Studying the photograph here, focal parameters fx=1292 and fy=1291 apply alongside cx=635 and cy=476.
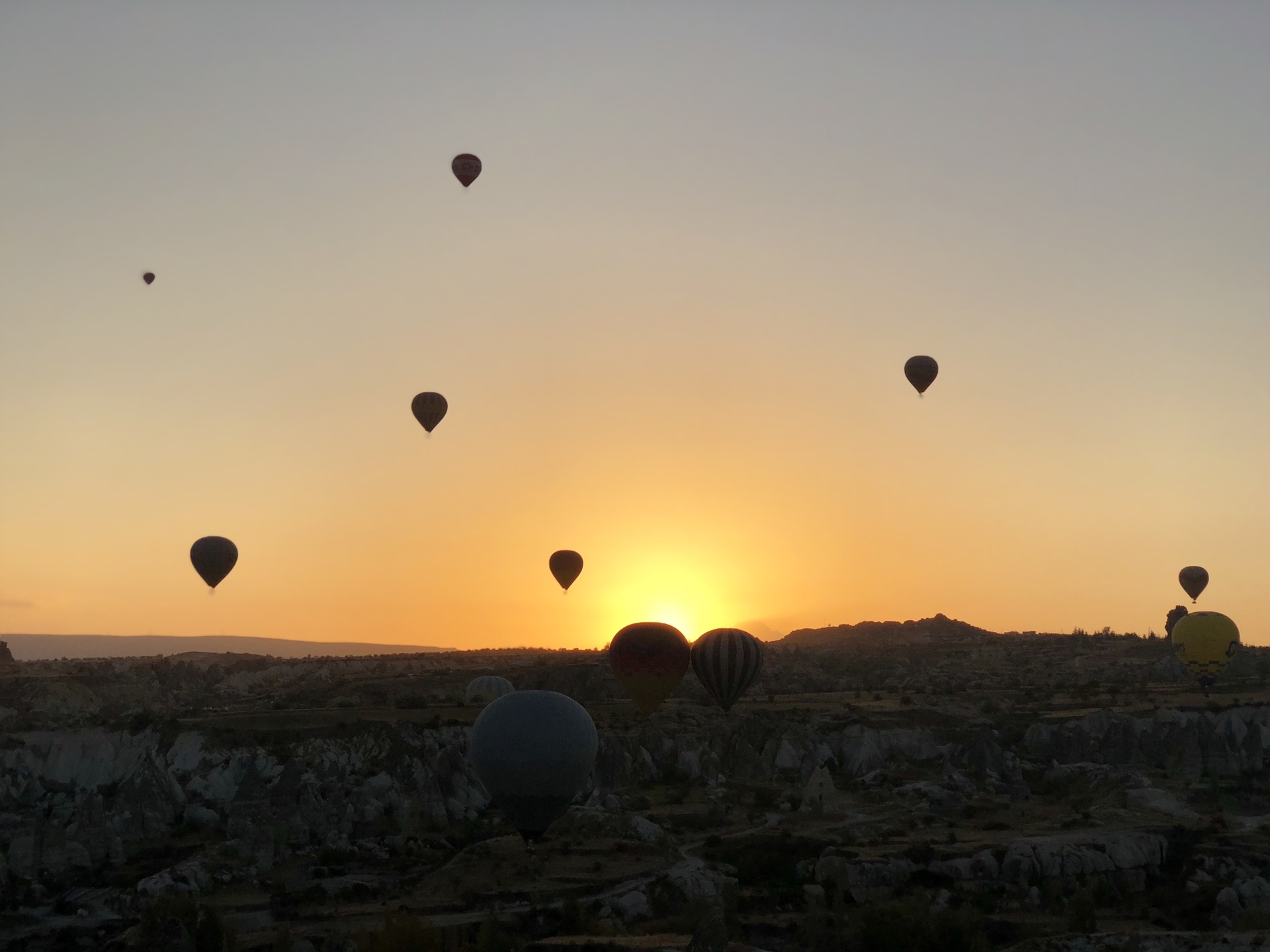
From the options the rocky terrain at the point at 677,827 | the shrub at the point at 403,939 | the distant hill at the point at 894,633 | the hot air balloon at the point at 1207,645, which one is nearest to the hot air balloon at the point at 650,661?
the rocky terrain at the point at 677,827

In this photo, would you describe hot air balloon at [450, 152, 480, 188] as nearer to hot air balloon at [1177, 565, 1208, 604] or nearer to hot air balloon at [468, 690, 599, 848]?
hot air balloon at [468, 690, 599, 848]

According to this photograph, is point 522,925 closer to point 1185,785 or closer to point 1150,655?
point 1185,785

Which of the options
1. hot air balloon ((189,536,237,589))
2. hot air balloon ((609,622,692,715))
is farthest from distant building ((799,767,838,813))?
hot air balloon ((189,536,237,589))

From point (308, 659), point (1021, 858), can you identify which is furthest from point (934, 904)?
point (308, 659)

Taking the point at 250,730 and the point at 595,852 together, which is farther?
the point at 250,730

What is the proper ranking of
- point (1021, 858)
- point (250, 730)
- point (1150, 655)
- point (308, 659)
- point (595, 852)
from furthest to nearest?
point (308, 659) < point (1150, 655) < point (250, 730) < point (595, 852) < point (1021, 858)

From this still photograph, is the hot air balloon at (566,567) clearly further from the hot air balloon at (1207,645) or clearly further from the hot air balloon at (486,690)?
the hot air balloon at (1207,645)

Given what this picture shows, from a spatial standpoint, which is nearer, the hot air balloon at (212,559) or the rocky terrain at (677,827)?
the rocky terrain at (677,827)
